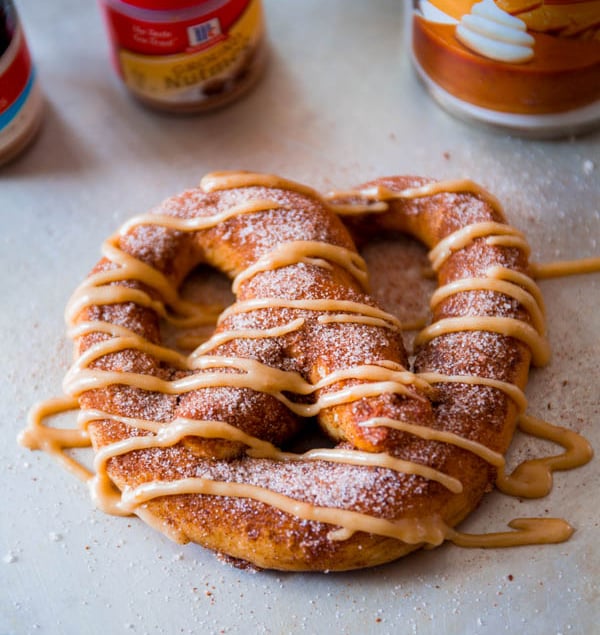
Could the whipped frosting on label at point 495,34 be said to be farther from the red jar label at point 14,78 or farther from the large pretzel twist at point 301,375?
the red jar label at point 14,78

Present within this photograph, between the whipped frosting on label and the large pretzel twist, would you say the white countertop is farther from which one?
the whipped frosting on label

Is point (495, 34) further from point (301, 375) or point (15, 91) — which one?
point (15, 91)

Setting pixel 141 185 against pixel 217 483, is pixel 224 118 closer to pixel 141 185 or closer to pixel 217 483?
pixel 141 185

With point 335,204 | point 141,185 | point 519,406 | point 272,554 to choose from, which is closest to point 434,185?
point 335,204

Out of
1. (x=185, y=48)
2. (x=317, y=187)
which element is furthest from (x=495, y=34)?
(x=185, y=48)

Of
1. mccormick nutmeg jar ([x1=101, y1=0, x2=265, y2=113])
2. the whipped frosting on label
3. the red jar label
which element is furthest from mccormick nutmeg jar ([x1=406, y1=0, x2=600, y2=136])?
the red jar label

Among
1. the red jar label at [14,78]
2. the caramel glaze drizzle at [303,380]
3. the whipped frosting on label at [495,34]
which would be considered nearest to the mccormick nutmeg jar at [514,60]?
the whipped frosting on label at [495,34]
